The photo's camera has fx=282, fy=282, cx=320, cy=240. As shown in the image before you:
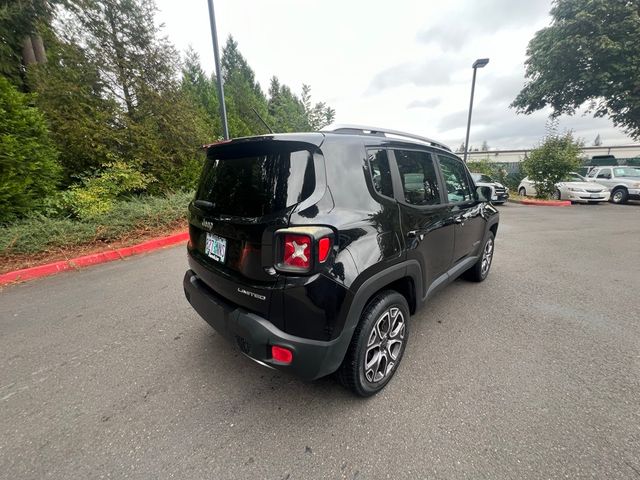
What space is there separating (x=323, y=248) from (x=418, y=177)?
128 cm

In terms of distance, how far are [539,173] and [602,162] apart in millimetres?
11027

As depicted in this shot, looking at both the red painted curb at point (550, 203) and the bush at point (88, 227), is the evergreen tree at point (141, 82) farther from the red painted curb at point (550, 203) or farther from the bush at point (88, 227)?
the red painted curb at point (550, 203)

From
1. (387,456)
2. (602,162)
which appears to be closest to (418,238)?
(387,456)

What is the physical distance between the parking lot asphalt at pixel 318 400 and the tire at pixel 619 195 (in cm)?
1348

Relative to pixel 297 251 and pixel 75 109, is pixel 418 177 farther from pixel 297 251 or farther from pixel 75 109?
pixel 75 109

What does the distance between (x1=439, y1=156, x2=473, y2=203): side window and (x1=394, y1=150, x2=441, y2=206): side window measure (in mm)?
287

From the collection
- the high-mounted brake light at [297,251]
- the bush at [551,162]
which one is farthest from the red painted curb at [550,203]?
the high-mounted brake light at [297,251]

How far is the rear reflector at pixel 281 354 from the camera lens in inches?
64.0

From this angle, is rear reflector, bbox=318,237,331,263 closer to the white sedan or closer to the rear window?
the rear window

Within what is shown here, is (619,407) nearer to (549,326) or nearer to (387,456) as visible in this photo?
(549,326)

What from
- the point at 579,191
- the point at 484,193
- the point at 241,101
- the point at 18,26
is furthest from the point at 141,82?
the point at 579,191

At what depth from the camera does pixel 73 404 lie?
6.37 ft

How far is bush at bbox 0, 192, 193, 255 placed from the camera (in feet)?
15.4

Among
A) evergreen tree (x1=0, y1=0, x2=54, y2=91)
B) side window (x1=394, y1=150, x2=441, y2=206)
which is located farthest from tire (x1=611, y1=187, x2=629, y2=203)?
evergreen tree (x1=0, y1=0, x2=54, y2=91)
